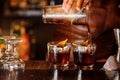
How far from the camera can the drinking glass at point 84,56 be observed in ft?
6.80

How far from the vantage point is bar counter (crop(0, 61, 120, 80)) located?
183 cm

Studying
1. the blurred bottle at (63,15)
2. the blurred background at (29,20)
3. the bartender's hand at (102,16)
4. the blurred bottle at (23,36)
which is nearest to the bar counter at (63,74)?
the blurred bottle at (63,15)

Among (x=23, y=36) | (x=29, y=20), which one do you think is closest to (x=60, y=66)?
(x=23, y=36)

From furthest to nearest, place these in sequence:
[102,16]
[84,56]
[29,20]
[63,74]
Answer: [29,20] < [102,16] < [84,56] < [63,74]

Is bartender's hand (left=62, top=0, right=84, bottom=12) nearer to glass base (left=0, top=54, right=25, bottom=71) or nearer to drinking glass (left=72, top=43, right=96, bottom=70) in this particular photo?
drinking glass (left=72, top=43, right=96, bottom=70)

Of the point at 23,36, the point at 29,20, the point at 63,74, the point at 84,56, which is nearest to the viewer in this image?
the point at 63,74

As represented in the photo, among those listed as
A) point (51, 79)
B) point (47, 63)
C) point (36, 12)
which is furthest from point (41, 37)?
point (51, 79)

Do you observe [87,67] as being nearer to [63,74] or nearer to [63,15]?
[63,74]

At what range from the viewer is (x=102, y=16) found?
275cm

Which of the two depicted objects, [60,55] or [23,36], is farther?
[23,36]

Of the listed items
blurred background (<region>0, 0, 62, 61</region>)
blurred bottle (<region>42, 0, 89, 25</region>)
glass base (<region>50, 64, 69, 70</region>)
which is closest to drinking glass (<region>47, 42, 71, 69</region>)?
glass base (<region>50, 64, 69, 70</region>)

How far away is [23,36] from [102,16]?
6.75ft

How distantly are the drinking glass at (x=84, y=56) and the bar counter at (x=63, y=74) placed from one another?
1.6 inches

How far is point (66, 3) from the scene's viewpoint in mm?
2199
